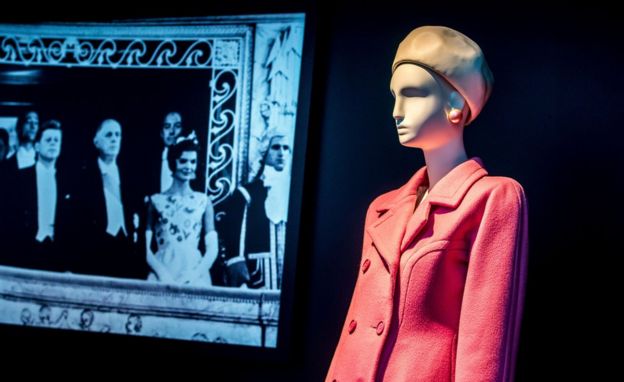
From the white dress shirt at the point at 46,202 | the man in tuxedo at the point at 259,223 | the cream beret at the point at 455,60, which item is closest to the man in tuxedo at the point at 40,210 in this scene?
the white dress shirt at the point at 46,202

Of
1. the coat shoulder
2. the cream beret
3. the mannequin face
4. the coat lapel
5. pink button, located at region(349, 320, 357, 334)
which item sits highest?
the cream beret

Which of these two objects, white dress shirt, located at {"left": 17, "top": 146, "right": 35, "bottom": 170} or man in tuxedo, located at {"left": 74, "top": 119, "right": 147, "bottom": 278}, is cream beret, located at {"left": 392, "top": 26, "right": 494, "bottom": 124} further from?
white dress shirt, located at {"left": 17, "top": 146, "right": 35, "bottom": 170}

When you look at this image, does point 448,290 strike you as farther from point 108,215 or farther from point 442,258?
point 108,215

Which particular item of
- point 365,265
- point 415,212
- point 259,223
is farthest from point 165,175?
point 415,212

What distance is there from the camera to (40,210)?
8.41 ft

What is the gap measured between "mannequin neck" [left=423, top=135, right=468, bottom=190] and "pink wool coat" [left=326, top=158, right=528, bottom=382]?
0.13 feet

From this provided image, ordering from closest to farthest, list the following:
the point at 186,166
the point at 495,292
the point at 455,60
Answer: the point at 495,292 → the point at 455,60 → the point at 186,166

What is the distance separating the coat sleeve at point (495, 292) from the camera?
1.51 m

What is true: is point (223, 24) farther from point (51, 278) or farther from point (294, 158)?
point (51, 278)

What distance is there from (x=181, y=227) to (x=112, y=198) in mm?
298

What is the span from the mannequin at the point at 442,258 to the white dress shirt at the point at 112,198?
1112mm

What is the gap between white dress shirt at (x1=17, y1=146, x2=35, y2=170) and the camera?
2.59m

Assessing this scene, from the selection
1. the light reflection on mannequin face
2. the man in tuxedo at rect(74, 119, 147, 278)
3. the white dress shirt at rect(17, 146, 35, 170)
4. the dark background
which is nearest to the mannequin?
the dark background

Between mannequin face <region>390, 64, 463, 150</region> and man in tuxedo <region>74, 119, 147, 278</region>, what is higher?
mannequin face <region>390, 64, 463, 150</region>
